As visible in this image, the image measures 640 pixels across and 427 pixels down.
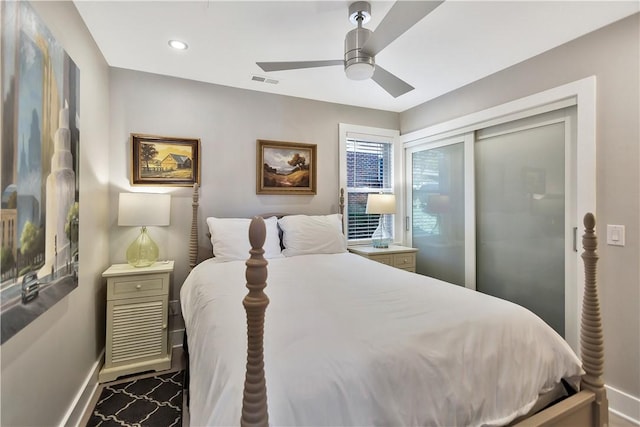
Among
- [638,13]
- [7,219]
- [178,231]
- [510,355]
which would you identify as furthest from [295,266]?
[638,13]

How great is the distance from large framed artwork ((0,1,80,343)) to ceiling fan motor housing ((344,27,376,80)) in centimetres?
146

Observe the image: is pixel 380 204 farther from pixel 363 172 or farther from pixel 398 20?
pixel 398 20

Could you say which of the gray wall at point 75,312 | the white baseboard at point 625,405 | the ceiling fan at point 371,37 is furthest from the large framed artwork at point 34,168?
the white baseboard at point 625,405

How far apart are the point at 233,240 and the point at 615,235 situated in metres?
2.80

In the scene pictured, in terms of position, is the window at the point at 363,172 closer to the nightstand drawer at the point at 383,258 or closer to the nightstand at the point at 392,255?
the nightstand at the point at 392,255

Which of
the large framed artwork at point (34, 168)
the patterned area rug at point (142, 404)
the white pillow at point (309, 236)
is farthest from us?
the white pillow at point (309, 236)

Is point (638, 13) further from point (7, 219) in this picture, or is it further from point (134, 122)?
point (134, 122)

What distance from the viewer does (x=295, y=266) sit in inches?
91.7

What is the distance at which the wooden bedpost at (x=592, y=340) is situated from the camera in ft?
4.54

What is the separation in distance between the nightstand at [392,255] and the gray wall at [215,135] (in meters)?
0.66

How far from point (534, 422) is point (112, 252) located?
10.1 ft

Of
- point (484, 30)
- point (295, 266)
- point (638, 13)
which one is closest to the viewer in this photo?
point (638, 13)

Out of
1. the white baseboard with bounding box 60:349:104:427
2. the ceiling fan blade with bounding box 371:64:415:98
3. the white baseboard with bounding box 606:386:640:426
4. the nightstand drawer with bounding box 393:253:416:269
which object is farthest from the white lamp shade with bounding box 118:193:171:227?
the white baseboard with bounding box 606:386:640:426

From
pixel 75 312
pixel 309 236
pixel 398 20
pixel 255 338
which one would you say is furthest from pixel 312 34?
pixel 75 312
